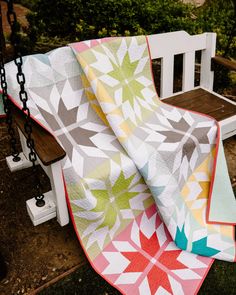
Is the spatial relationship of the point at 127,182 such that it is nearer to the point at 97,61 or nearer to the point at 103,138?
the point at 103,138

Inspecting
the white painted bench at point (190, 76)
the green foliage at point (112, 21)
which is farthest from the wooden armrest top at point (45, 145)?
the green foliage at point (112, 21)

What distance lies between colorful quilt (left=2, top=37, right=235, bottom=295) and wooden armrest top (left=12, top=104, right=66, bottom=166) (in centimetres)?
10

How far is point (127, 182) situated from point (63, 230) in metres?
0.53

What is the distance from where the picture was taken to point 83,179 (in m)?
2.04

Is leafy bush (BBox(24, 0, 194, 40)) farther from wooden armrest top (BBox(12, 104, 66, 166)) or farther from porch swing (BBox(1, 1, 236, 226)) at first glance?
wooden armrest top (BBox(12, 104, 66, 166))

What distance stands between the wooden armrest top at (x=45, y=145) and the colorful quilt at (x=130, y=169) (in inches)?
3.8

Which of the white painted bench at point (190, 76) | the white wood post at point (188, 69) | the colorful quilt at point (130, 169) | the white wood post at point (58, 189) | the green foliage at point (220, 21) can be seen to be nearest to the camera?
the white wood post at point (58, 189)

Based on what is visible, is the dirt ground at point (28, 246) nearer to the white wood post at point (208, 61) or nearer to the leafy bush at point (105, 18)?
the white wood post at point (208, 61)

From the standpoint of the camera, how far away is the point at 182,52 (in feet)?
9.39

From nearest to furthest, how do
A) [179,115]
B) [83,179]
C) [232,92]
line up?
[83,179]
[179,115]
[232,92]

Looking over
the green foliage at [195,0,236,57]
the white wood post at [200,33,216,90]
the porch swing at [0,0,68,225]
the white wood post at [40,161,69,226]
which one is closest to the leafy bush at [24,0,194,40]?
the green foliage at [195,0,236,57]

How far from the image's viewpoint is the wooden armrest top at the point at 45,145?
5.74 ft

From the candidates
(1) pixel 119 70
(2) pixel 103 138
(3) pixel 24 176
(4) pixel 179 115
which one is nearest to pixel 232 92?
(4) pixel 179 115

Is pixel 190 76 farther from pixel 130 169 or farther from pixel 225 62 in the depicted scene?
pixel 130 169
